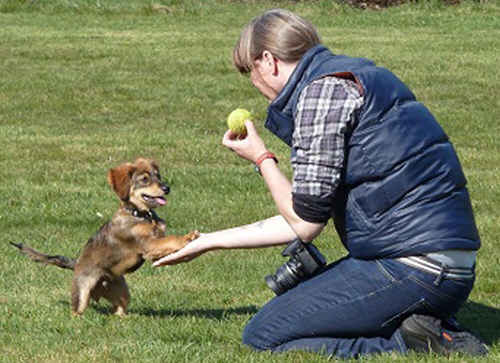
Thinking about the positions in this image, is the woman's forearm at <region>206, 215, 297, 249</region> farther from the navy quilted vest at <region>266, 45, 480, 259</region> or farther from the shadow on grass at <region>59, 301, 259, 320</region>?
the shadow on grass at <region>59, 301, 259, 320</region>

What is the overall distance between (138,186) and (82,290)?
73 cm

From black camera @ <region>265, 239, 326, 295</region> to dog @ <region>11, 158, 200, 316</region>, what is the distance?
1043 mm

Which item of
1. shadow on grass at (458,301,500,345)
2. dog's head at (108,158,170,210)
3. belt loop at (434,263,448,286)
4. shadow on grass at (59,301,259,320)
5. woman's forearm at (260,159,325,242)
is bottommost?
shadow on grass at (59,301,259,320)

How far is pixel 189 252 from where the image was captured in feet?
18.1

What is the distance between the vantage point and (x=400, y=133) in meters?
4.93

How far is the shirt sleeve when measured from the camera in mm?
4836

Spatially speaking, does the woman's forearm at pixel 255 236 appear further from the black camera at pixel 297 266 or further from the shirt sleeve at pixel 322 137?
the shirt sleeve at pixel 322 137

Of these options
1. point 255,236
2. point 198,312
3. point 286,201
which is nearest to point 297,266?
point 255,236

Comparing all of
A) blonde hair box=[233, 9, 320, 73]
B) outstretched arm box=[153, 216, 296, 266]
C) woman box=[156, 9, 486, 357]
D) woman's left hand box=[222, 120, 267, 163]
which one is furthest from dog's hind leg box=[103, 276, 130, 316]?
blonde hair box=[233, 9, 320, 73]

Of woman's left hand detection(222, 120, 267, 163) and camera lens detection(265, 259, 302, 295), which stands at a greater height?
woman's left hand detection(222, 120, 267, 163)

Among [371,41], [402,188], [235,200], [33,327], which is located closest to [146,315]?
[33,327]

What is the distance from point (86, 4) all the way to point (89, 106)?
8280mm

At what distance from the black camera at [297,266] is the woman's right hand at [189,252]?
416 millimetres

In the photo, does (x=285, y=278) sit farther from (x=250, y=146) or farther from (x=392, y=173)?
(x=392, y=173)
